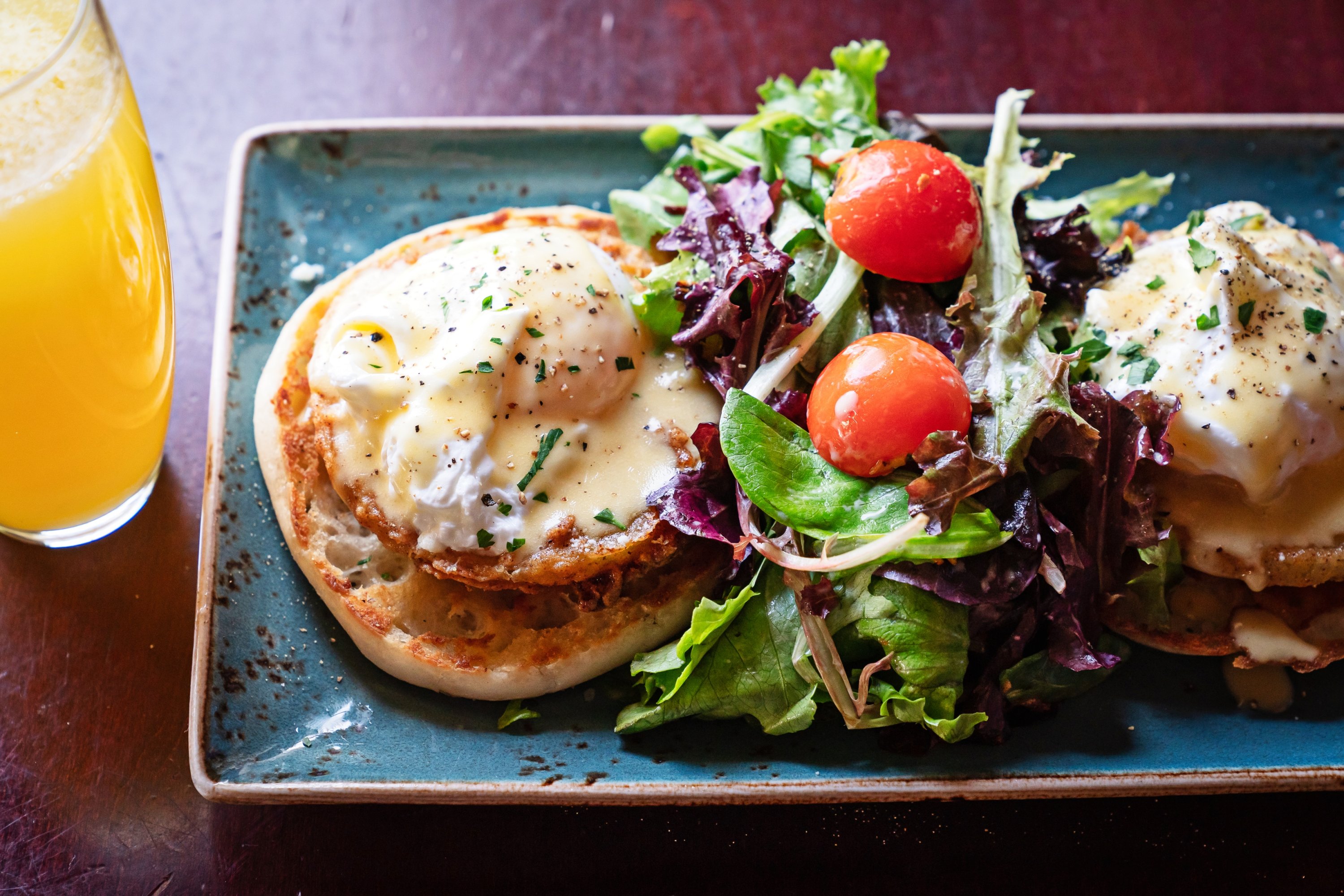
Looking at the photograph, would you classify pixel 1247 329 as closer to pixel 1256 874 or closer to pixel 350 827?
pixel 1256 874

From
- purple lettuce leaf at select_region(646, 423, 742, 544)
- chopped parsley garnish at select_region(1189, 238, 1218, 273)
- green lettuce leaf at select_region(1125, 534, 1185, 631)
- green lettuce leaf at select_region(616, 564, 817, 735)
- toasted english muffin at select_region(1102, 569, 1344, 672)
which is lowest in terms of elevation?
green lettuce leaf at select_region(616, 564, 817, 735)

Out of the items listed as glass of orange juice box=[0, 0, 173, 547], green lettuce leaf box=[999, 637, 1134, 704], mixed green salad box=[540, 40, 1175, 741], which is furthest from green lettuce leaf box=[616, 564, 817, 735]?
glass of orange juice box=[0, 0, 173, 547]

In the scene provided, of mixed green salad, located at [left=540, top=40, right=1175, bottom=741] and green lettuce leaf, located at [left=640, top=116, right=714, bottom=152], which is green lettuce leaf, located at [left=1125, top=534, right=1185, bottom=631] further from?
green lettuce leaf, located at [left=640, top=116, right=714, bottom=152]

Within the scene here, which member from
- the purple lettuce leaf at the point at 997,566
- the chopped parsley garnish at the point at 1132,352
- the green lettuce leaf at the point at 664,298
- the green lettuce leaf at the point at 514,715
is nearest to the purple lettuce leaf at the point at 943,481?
the purple lettuce leaf at the point at 997,566

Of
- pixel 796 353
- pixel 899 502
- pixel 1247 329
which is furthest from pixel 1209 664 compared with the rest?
pixel 796 353

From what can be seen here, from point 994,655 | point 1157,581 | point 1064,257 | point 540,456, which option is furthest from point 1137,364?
point 540,456

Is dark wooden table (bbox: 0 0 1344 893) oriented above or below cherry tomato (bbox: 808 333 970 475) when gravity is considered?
below

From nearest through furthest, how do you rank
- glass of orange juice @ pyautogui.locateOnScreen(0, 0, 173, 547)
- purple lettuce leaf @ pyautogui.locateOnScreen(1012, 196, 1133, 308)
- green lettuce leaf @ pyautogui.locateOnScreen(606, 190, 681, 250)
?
1. glass of orange juice @ pyautogui.locateOnScreen(0, 0, 173, 547)
2. purple lettuce leaf @ pyautogui.locateOnScreen(1012, 196, 1133, 308)
3. green lettuce leaf @ pyautogui.locateOnScreen(606, 190, 681, 250)
